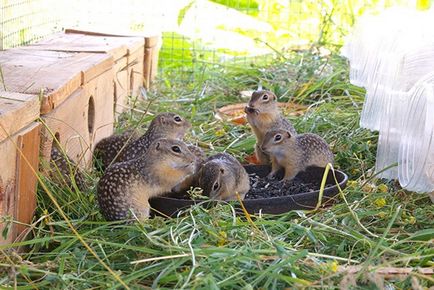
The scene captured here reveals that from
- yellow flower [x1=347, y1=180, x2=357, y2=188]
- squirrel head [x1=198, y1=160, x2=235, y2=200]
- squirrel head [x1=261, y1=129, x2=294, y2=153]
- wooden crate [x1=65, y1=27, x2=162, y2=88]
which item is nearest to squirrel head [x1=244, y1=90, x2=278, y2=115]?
squirrel head [x1=261, y1=129, x2=294, y2=153]

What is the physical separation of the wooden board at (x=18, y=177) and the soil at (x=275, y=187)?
1386mm

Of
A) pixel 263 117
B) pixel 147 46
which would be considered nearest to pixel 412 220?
pixel 263 117

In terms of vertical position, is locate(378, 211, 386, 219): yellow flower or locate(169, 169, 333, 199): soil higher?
locate(378, 211, 386, 219): yellow flower

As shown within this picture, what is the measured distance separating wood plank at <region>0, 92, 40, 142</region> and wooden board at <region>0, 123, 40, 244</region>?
0.04 m

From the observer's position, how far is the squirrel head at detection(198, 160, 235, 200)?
16.4ft

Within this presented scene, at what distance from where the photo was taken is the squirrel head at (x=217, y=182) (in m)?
5.01

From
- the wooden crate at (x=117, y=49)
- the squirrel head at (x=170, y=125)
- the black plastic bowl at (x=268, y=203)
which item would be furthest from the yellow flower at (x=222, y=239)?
the wooden crate at (x=117, y=49)

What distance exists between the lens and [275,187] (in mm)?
5641

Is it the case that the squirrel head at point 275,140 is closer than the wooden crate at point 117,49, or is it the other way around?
the squirrel head at point 275,140

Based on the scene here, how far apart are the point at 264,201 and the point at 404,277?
3.97 ft

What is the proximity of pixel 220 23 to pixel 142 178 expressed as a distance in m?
7.40

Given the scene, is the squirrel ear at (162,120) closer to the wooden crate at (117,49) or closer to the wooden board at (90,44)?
the wooden crate at (117,49)

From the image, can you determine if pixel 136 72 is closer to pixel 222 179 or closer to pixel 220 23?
pixel 222 179

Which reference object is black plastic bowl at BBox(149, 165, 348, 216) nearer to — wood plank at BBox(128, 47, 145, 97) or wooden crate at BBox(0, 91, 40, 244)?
wooden crate at BBox(0, 91, 40, 244)
